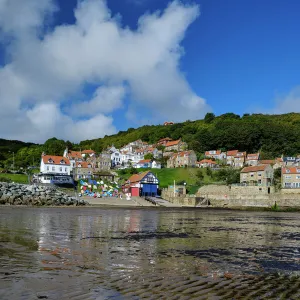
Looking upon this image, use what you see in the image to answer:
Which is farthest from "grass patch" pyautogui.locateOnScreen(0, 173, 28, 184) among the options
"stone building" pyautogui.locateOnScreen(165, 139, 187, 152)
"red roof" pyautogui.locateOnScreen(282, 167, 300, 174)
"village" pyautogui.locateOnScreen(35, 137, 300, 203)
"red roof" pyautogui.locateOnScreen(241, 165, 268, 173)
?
"stone building" pyautogui.locateOnScreen(165, 139, 187, 152)

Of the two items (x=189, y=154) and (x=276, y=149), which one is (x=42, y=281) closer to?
(x=189, y=154)

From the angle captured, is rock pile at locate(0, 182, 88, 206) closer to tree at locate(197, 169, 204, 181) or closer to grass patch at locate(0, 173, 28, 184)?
grass patch at locate(0, 173, 28, 184)

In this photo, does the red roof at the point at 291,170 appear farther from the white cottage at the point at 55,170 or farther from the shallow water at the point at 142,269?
the shallow water at the point at 142,269

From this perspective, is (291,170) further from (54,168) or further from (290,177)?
(54,168)

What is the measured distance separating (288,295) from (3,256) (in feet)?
26.2

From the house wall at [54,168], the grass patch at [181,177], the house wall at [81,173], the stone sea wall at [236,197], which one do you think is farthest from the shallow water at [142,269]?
the house wall at [81,173]

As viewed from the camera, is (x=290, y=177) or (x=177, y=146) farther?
(x=177, y=146)

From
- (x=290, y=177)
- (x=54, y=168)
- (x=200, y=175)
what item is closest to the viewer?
(x=290, y=177)

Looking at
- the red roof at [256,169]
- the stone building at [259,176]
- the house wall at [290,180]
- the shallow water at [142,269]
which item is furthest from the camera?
the red roof at [256,169]

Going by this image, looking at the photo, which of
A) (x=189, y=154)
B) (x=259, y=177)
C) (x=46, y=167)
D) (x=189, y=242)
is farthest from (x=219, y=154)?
(x=189, y=242)

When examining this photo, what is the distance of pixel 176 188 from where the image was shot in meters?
76.6

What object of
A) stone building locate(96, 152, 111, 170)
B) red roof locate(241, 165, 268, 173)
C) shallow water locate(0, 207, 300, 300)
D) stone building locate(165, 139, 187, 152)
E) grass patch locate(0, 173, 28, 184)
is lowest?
shallow water locate(0, 207, 300, 300)

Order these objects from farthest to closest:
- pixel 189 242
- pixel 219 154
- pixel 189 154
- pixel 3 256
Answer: pixel 219 154 < pixel 189 154 < pixel 189 242 < pixel 3 256

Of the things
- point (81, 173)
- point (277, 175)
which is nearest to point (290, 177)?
point (277, 175)
